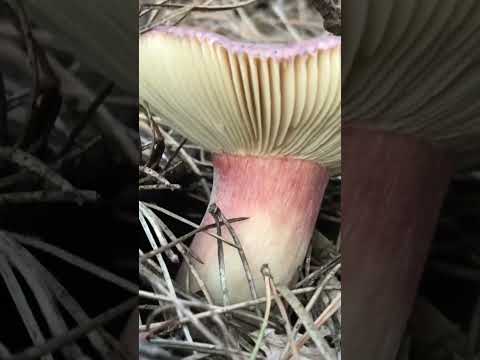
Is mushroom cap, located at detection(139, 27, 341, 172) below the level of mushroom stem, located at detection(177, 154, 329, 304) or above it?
above

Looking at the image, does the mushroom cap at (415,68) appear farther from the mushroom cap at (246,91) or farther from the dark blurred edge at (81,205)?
the dark blurred edge at (81,205)

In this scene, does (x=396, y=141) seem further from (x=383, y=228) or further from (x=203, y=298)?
(x=203, y=298)

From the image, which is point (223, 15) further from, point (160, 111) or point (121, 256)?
point (121, 256)

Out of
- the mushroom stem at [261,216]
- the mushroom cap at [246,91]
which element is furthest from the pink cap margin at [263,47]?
the mushroom stem at [261,216]

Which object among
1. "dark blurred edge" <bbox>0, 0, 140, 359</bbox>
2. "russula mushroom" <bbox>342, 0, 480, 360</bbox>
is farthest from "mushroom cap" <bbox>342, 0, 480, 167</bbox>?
"dark blurred edge" <bbox>0, 0, 140, 359</bbox>

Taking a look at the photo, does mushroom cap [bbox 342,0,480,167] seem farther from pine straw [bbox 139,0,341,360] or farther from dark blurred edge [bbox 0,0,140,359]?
dark blurred edge [bbox 0,0,140,359]

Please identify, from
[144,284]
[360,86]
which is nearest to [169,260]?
[144,284]

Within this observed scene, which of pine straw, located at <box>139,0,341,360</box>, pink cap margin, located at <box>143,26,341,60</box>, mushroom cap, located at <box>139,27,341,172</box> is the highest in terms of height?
pink cap margin, located at <box>143,26,341,60</box>
